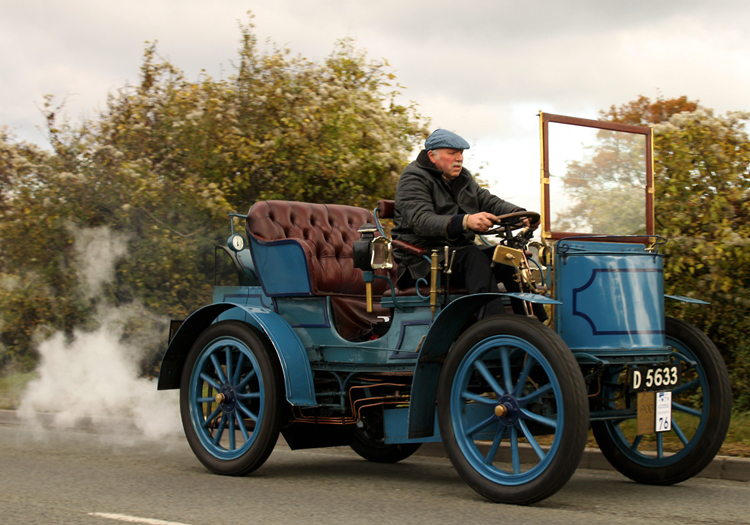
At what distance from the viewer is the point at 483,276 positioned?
17.2 ft

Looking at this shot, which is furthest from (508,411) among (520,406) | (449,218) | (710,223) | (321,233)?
(710,223)

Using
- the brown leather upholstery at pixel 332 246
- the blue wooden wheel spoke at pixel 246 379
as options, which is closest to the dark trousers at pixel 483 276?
the brown leather upholstery at pixel 332 246

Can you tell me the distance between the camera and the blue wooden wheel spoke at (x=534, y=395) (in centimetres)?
459

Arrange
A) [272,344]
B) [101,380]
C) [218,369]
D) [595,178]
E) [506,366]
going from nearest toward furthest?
[506,366] < [272,344] < [218,369] < [595,178] < [101,380]

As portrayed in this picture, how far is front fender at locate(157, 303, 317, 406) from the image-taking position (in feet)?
19.2

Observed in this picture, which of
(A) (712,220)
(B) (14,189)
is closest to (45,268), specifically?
(B) (14,189)

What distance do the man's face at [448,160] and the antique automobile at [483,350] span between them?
0.49 meters

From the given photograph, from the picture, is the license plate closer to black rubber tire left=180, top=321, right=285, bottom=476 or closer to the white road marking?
black rubber tire left=180, top=321, right=285, bottom=476

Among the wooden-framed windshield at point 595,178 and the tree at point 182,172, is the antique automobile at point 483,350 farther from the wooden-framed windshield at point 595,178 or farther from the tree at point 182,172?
the tree at point 182,172

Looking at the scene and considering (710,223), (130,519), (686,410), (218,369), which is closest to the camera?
(130,519)

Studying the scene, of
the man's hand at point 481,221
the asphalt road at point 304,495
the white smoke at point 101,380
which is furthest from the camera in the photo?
the white smoke at point 101,380

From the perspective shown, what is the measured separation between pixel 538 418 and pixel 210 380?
8.68ft

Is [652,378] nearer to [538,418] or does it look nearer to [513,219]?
[538,418]

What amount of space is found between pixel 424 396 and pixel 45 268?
772cm
